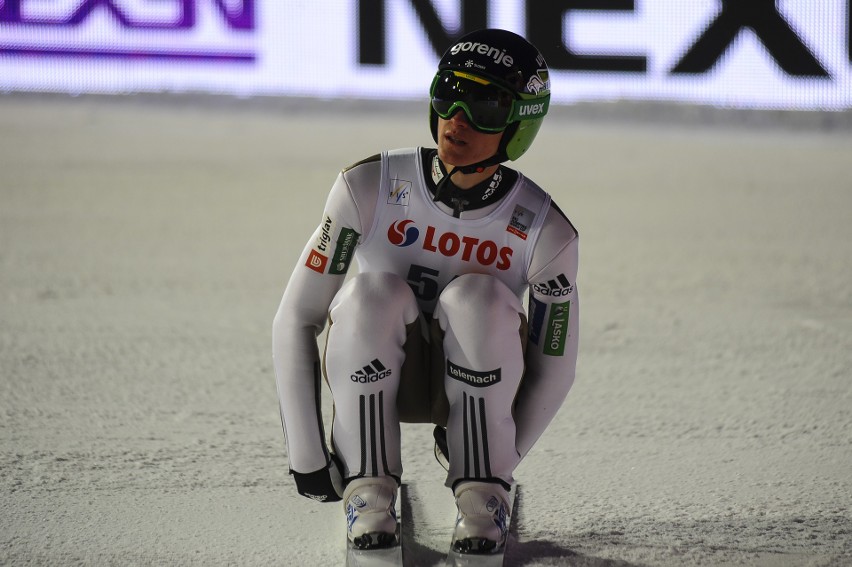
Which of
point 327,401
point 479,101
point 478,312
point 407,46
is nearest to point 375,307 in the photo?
point 478,312

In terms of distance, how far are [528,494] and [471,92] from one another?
3.34 feet

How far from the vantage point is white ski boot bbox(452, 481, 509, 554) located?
2.08 meters

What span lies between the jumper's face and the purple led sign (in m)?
8.79

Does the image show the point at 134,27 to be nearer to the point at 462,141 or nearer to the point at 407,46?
the point at 407,46

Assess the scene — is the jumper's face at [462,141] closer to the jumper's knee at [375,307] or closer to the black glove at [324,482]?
the jumper's knee at [375,307]

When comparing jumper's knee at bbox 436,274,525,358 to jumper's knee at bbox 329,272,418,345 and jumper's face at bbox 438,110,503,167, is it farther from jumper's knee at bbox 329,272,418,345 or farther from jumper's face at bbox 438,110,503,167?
jumper's face at bbox 438,110,503,167

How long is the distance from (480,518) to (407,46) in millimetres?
8965

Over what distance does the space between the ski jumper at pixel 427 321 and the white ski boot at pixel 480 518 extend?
0.12 ft

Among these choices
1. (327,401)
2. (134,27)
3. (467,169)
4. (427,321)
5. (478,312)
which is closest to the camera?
(478,312)

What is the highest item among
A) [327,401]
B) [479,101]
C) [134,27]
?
[479,101]

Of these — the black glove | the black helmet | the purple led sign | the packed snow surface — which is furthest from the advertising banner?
the black glove

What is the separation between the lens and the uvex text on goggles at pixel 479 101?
2.12 metres

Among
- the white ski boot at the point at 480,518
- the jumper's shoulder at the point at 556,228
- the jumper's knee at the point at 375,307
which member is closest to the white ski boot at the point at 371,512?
the white ski boot at the point at 480,518

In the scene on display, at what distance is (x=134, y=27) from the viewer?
1054 centimetres
